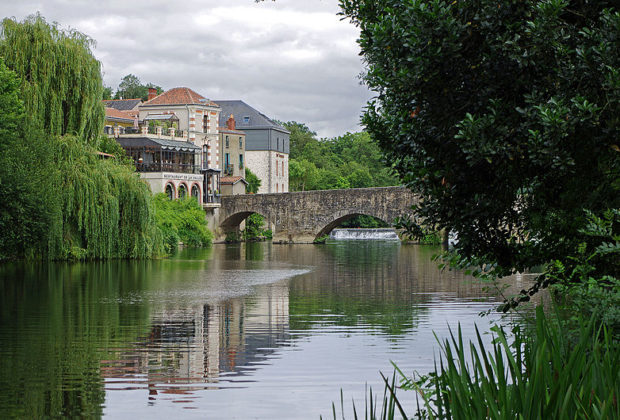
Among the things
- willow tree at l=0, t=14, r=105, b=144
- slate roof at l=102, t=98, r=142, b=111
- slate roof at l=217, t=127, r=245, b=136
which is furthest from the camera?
slate roof at l=217, t=127, r=245, b=136

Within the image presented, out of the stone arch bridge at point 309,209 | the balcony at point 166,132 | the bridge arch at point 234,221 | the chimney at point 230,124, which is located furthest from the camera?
the chimney at point 230,124

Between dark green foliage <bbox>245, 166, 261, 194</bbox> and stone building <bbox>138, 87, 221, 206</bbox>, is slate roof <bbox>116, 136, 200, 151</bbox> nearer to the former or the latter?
stone building <bbox>138, 87, 221, 206</bbox>

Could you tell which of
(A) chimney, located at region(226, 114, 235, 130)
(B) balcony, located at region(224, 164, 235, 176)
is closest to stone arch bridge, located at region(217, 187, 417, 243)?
(B) balcony, located at region(224, 164, 235, 176)

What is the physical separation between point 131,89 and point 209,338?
69230 millimetres

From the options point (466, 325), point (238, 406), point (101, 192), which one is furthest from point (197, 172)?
point (238, 406)

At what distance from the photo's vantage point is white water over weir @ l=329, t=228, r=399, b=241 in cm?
6069

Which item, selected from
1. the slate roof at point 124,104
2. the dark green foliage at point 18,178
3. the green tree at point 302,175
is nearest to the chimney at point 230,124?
the slate roof at point 124,104

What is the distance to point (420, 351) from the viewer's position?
10.3 meters

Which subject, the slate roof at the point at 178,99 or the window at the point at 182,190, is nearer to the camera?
the window at the point at 182,190

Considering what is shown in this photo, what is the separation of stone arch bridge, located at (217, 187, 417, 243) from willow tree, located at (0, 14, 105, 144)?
24250 mm

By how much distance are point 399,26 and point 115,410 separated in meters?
3.75

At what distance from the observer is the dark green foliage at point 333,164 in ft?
255

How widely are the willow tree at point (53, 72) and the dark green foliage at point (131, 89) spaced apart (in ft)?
170

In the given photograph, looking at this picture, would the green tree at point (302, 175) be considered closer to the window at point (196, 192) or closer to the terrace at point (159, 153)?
the window at point (196, 192)
